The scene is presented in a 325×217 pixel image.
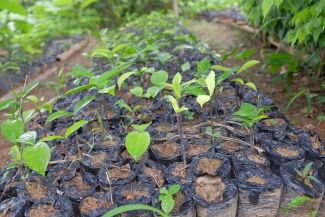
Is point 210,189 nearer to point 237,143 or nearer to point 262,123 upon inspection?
point 237,143

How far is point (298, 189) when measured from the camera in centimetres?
108

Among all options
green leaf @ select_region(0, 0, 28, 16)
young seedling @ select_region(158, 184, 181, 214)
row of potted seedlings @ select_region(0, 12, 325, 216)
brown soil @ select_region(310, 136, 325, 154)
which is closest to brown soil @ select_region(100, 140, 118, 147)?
row of potted seedlings @ select_region(0, 12, 325, 216)

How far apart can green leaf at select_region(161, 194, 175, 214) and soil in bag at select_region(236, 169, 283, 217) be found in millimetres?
289

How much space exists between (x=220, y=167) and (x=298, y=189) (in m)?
0.31

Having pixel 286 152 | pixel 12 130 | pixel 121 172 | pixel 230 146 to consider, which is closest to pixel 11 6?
pixel 12 130

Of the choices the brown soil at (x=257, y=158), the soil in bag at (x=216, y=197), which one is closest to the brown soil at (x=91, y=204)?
the soil in bag at (x=216, y=197)

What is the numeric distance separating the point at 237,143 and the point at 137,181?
1.73 feet

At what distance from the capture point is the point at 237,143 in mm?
1375

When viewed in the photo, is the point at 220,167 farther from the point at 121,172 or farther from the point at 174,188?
the point at 121,172

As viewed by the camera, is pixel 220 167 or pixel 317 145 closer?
pixel 220 167

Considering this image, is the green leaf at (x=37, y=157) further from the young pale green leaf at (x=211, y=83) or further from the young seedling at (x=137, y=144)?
the young pale green leaf at (x=211, y=83)

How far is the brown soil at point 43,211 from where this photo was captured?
1.07 metres

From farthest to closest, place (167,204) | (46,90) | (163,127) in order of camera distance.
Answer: (46,90) → (163,127) → (167,204)

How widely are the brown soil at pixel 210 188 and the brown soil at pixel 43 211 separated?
0.57m
